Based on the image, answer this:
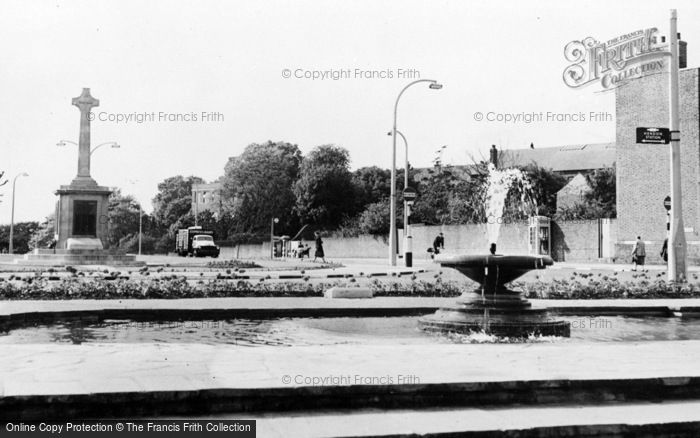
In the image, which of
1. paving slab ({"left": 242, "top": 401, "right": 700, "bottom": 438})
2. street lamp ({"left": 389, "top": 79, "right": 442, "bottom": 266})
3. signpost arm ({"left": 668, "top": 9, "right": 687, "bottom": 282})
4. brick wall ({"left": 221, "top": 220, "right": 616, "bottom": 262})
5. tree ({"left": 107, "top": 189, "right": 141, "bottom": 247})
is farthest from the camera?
tree ({"left": 107, "top": 189, "right": 141, "bottom": 247})

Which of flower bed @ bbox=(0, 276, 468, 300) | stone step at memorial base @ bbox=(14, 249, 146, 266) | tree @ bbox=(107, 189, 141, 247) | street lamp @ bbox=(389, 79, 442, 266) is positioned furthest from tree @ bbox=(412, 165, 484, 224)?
tree @ bbox=(107, 189, 141, 247)

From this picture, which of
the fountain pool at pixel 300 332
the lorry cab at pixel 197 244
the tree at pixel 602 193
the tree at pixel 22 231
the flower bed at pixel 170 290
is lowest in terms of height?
the fountain pool at pixel 300 332

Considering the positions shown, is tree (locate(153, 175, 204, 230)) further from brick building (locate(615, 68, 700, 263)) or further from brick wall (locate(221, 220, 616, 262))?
brick building (locate(615, 68, 700, 263))

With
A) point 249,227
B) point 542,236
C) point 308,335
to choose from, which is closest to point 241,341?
point 308,335

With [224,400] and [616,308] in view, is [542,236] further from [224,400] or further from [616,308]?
[224,400]

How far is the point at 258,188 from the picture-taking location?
8600cm

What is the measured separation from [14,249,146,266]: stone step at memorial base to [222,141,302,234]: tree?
45603 mm

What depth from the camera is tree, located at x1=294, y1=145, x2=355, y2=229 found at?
77438 millimetres

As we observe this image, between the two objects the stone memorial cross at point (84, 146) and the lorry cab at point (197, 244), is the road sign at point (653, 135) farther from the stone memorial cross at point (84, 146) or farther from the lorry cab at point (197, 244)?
the lorry cab at point (197, 244)

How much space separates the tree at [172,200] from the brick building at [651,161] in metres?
83.1

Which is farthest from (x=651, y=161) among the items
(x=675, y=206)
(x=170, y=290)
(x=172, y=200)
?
(x=172, y=200)

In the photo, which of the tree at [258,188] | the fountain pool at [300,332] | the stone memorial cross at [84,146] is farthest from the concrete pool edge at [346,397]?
the tree at [258,188]

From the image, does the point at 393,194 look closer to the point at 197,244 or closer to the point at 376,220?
the point at 376,220

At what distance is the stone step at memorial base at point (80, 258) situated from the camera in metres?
36.3
